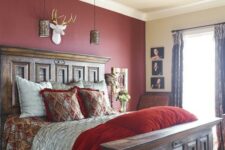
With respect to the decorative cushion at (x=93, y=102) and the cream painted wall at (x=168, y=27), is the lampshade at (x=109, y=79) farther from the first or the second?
the cream painted wall at (x=168, y=27)

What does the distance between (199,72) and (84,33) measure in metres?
2.14

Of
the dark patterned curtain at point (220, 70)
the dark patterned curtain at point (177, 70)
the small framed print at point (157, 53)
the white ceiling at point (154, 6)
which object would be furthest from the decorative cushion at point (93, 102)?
the small framed print at point (157, 53)

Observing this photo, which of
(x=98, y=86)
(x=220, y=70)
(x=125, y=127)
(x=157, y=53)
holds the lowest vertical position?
(x=125, y=127)

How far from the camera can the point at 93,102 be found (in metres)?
3.31

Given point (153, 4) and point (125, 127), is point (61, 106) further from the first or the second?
point (153, 4)

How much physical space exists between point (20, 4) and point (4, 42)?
1.84ft

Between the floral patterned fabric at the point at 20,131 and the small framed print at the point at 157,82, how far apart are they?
283 centimetres

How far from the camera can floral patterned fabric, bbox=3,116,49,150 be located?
105 inches

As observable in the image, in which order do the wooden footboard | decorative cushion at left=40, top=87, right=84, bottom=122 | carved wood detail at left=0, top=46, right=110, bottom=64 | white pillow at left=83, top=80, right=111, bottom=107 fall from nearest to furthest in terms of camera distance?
the wooden footboard, decorative cushion at left=40, top=87, right=84, bottom=122, carved wood detail at left=0, top=46, right=110, bottom=64, white pillow at left=83, top=80, right=111, bottom=107

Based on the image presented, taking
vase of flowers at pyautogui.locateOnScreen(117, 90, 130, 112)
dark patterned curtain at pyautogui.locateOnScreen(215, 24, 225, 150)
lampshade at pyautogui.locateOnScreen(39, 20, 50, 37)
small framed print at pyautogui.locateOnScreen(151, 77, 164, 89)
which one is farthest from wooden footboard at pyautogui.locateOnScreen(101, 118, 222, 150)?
small framed print at pyautogui.locateOnScreen(151, 77, 164, 89)

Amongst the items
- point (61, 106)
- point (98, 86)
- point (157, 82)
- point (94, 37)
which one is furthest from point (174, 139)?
point (157, 82)

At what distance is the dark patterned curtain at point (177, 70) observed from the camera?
488cm

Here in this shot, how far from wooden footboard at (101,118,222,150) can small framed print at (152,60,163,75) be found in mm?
2370

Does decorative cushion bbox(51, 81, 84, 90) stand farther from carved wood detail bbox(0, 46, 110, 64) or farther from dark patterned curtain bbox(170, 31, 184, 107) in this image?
dark patterned curtain bbox(170, 31, 184, 107)
